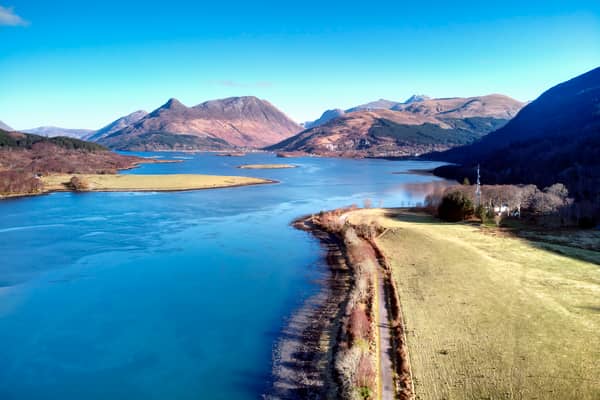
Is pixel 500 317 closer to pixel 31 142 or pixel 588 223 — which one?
pixel 588 223

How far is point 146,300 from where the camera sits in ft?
90.5

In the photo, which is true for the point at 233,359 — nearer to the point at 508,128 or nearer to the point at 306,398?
the point at 306,398

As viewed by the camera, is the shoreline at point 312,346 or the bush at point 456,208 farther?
the bush at point 456,208

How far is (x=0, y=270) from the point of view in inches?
1291

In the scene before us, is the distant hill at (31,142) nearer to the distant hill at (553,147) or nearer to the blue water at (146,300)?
the blue water at (146,300)

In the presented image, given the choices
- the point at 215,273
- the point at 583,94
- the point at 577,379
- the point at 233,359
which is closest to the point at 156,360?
the point at 233,359

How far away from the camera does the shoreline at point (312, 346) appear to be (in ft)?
56.5

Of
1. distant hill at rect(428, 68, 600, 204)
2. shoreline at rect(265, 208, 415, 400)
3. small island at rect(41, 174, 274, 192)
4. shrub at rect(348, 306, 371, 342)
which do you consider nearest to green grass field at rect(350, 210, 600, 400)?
shoreline at rect(265, 208, 415, 400)

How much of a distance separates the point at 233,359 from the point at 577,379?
14.9 metres

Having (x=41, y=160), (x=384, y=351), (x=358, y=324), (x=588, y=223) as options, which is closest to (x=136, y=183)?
(x=41, y=160)

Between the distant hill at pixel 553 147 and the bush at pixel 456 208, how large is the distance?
49.5 ft

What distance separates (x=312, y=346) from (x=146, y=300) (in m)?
12.9

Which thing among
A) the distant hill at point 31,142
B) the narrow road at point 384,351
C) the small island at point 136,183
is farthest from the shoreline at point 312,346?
the distant hill at point 31,142

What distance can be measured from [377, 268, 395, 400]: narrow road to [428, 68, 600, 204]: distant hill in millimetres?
40328
